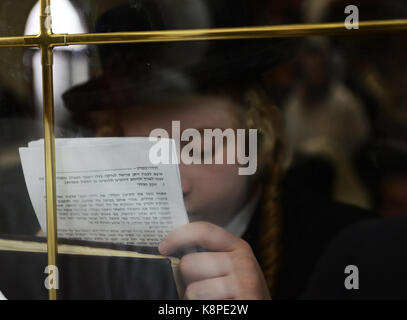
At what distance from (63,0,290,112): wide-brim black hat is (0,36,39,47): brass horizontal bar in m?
0.11

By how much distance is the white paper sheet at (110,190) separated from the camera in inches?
29.3

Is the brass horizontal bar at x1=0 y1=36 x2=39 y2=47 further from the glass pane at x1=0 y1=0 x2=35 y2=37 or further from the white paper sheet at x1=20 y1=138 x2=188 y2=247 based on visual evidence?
the white paper sheet at x1=20 y1=138 x2=188 y2=247

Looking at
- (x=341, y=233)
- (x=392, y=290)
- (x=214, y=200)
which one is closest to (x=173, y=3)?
(x=214, y=200)

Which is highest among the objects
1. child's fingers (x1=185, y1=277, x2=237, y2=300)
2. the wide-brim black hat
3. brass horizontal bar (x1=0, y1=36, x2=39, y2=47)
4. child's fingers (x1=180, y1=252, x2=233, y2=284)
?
brass horizontal bar (x1=0, y1=36, x2=39, y2=47)

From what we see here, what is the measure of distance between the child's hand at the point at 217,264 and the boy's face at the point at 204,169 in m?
0.03

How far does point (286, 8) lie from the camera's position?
686 millimetres

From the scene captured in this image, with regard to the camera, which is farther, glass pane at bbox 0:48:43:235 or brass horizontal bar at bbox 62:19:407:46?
glass pane at bbox 0:48:43:235

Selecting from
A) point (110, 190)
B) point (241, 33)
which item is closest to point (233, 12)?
point (241, 33)

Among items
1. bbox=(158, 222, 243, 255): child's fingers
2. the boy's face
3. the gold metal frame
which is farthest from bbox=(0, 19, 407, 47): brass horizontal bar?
bbox=(158, 222, 243, 255): child's fingers

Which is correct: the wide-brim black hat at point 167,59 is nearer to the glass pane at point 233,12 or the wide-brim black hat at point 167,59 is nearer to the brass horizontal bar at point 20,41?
the glass pane at point 233,12

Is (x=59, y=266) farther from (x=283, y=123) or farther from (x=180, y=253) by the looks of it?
(x=283, y=123)

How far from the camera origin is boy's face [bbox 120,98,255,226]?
28.7 inches

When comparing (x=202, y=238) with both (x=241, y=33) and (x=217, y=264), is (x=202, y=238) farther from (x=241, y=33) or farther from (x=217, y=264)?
(x=241, y=33)

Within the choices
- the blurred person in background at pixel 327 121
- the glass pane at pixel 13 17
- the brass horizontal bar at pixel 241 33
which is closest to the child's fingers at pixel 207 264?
the blurred person in background at pixel 327 121
